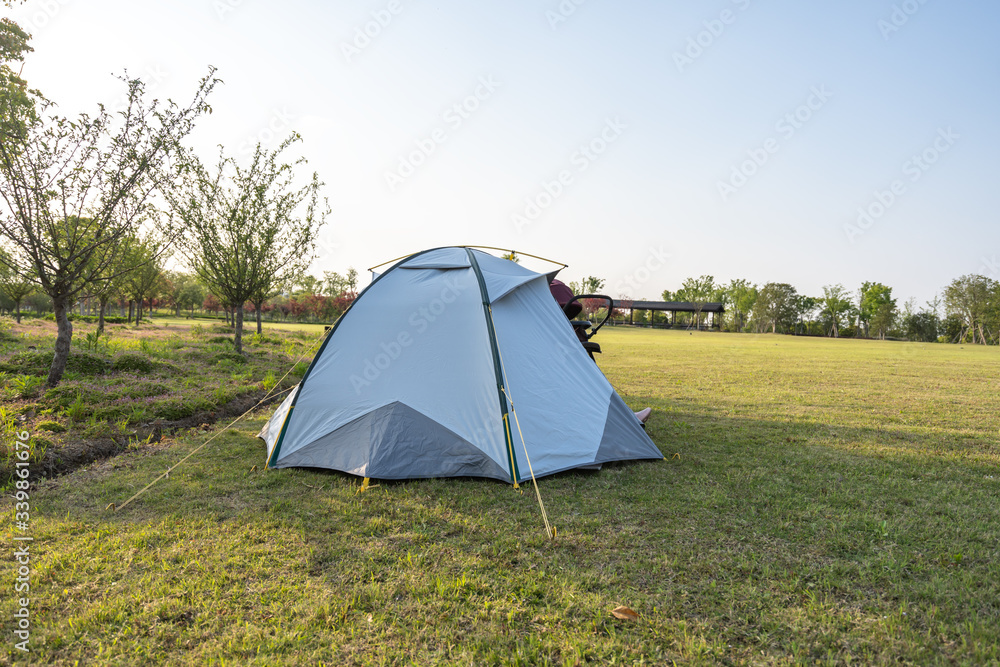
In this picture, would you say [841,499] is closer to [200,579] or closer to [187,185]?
[200,579]

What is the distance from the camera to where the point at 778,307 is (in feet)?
222

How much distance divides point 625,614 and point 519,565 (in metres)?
0.77

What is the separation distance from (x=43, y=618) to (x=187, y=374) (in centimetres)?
721

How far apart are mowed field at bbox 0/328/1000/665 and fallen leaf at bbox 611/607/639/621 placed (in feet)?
0.17

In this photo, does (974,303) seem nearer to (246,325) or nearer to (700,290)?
(700,290)

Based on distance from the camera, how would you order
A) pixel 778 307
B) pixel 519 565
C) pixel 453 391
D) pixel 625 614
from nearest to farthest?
1. pixel 625 614
2. pixel 519 565
3. pixel 453 391
4. pixel 778 307

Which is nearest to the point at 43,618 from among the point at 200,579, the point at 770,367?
the point at 200,579

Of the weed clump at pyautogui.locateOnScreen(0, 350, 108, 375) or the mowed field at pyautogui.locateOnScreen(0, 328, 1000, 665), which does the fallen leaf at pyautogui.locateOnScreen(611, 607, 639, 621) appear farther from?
the weed clump at pyautogui.locateOnScreen(0, 350, 108, 375)

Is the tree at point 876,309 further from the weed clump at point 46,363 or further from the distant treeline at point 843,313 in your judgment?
the weed clump at point 46,363

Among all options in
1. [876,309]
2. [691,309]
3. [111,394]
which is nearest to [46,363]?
[111,394]

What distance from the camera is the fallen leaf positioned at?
2.72 metres

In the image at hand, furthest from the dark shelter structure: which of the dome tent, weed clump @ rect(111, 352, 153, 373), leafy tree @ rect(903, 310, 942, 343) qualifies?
the dome tent

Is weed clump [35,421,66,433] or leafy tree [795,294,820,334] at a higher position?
leafy tree [795,294,820,334]

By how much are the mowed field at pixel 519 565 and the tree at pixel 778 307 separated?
228ft
